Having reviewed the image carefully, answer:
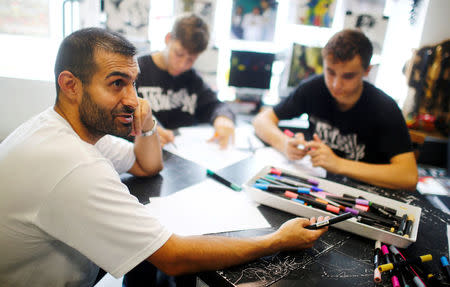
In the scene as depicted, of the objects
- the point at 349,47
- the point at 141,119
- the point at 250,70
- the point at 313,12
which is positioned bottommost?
A: the point at 141,119

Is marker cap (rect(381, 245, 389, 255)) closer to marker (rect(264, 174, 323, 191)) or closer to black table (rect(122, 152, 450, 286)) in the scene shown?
black table (rect(122, 152, 450, 286))

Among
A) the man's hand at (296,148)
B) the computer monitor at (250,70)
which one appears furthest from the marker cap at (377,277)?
the computer monitor at (250,70)

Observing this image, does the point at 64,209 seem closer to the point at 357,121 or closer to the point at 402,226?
the point at 402,226

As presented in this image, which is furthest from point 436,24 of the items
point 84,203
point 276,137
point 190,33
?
point 84,203

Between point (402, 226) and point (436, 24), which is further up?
point (436, 24)

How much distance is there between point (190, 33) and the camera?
1.73 m

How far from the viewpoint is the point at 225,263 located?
74 cm

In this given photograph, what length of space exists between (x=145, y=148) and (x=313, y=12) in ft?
6.77

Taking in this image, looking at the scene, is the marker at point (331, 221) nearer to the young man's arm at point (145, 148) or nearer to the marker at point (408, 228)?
the marker at point (408, 228)

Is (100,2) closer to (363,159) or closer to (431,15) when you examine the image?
(363,159)

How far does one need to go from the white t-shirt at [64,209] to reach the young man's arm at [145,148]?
40 cm

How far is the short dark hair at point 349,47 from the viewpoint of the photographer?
4.62 feet

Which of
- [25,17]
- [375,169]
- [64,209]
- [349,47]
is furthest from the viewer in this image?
[25,17]

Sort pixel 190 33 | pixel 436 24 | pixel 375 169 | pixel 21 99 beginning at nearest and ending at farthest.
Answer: pixel 375 169 → pixel 190 33 → pixel 21 99 → pixel 436 24
